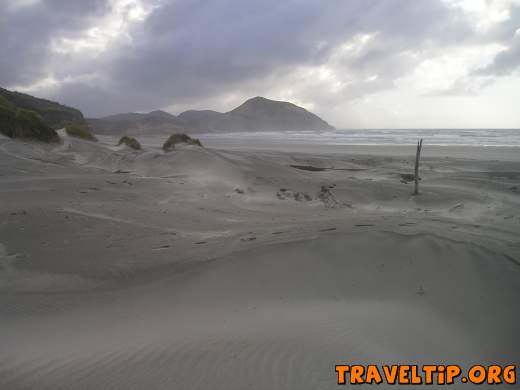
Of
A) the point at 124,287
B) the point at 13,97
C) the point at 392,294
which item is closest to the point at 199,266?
the point at 124,287

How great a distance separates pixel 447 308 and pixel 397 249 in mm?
1054

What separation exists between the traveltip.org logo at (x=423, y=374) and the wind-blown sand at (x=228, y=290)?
0.25 ft

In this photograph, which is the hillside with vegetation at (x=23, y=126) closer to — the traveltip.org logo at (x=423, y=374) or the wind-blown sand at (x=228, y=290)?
the wind-blown sand at (x=228, y=290)

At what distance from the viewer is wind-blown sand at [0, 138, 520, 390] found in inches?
87.4

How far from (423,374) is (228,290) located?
6.25ft

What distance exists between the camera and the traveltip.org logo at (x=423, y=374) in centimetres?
219

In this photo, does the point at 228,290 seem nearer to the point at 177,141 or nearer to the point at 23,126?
the point at 23,126

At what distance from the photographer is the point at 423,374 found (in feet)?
7.58

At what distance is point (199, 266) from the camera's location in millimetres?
3604

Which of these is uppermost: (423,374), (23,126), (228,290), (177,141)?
(23,126)

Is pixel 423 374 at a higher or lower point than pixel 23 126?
lower

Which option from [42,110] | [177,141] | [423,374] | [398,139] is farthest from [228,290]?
[42,110]

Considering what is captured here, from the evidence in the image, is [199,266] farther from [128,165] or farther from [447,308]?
[128,165]

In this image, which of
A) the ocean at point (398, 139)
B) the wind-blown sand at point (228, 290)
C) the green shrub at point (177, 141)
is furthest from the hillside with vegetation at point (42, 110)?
the wind-blown sand at point (228, 290)
